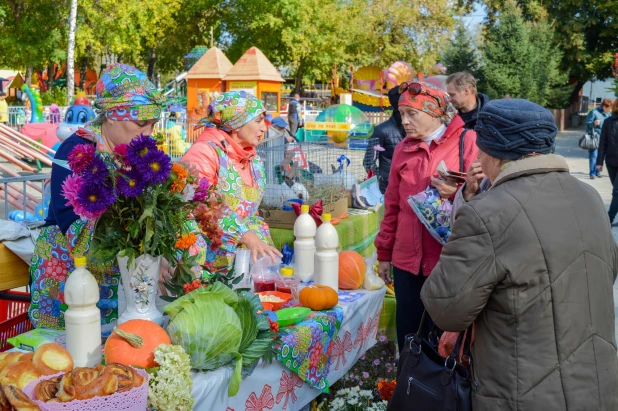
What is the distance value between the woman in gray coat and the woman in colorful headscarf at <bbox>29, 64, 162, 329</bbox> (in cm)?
132

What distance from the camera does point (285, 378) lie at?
2768 millimetres

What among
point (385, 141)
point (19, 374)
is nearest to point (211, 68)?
point (385, 141)

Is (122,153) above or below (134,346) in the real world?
above

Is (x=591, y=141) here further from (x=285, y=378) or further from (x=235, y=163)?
(x=285, y=378)

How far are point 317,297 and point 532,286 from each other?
4.20 ft

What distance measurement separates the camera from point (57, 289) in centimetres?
268

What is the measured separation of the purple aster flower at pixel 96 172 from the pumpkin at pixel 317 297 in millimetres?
1252

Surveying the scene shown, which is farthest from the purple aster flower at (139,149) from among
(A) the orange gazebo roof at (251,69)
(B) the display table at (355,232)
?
(A) the orange gazebo roof at (251,69)

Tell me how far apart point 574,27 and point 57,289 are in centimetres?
4009

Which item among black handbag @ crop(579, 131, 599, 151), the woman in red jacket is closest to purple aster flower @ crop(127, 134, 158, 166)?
the woman in red jacket

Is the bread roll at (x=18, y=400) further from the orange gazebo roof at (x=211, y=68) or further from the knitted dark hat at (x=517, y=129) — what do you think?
the orange gazebo roof at (x=211, y=68)

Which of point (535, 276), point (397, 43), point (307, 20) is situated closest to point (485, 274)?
point (535, 276)

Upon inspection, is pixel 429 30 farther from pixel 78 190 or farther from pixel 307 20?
pixel 78 190

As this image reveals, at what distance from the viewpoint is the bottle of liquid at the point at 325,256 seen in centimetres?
327
